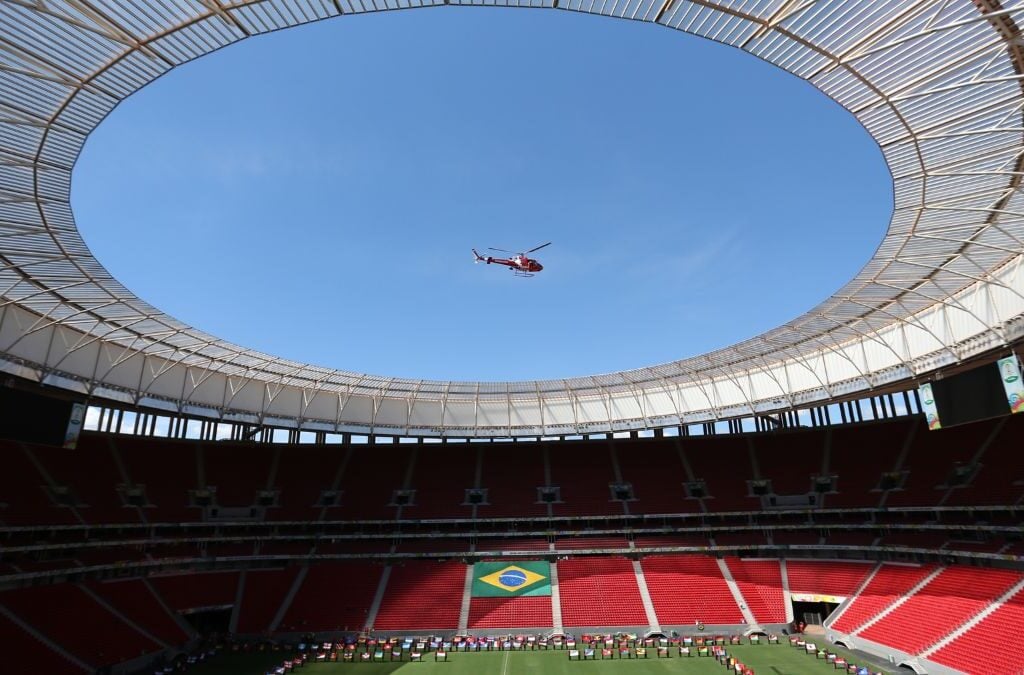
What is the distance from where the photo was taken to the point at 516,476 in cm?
5169

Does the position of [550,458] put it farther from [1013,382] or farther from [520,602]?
[1013,382]

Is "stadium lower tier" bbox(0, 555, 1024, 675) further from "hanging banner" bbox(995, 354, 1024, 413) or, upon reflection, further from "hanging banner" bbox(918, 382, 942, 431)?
"hanging banner" bbox(995, 354, 1024, 413)

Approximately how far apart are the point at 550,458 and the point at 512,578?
12235 millimetres

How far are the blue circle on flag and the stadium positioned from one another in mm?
274

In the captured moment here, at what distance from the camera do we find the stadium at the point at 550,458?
1756 centimetres

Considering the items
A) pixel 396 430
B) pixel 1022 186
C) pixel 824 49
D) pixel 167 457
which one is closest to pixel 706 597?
pixel 396 430

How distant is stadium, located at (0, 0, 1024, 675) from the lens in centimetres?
1756

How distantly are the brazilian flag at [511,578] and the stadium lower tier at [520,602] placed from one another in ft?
0.39

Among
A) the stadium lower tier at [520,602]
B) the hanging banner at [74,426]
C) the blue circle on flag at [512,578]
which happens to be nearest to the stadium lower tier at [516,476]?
the stadium lower tier at [520,602]

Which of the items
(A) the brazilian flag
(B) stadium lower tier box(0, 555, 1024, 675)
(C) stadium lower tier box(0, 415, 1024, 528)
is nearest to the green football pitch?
(B) stadium lower tier box(0, 555, 1024, 675)

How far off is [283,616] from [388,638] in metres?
7.23

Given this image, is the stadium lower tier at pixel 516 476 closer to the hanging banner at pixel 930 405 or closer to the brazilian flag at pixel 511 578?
the brazilian flag at pixel 511 578

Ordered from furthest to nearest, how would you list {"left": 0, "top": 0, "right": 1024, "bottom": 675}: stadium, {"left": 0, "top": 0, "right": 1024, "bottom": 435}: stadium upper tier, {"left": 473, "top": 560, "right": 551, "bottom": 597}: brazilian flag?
{"left": 473, "top": 560, "right": 551, "bottom": 597}: brazilian flag, {"left": 0, "top": 0, "right": 1024, "bottom": 675}: stadium, {"left": 0, "top": 0, "right": 1024, "bottom": 435}: stadium upper tier

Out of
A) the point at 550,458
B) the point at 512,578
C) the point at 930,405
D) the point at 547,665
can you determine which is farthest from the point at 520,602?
the point at 930,405
